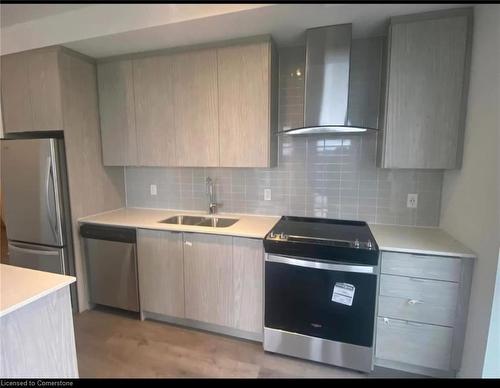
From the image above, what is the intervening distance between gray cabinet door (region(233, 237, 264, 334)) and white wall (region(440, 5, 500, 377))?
129cm

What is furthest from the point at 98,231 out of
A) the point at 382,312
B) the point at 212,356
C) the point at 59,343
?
the point at 382,312

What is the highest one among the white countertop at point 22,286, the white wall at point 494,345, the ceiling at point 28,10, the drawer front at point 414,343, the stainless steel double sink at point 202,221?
the ceiling at point 28,10

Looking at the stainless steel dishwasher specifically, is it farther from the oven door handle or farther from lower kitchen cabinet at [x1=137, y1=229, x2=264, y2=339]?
the oven door handle

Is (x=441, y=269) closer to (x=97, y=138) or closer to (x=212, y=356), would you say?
(x=212, y=356)

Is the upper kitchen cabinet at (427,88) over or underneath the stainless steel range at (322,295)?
over

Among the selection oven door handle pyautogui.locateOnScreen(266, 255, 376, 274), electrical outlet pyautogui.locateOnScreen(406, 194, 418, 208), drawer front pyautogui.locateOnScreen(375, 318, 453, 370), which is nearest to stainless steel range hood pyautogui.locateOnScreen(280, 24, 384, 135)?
electrical outlet pyautogui.locateOnScreen(406, 194, 418, 208)

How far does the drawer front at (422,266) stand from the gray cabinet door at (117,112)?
229cm

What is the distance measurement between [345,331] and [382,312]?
0.90 ft

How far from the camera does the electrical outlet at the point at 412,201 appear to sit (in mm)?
2098

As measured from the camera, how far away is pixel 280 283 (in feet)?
6.08

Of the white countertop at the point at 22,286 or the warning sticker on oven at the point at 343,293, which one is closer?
the white countertop at the point at 22,286

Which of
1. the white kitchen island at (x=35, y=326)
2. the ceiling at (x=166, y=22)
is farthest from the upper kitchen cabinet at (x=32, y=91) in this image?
the white kitchen island at (x=35, y=326)

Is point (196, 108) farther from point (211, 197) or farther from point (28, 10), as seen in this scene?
point (28, 10)

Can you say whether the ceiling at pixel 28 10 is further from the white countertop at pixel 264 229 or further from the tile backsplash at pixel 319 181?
the white countertop at pixel 264 229
